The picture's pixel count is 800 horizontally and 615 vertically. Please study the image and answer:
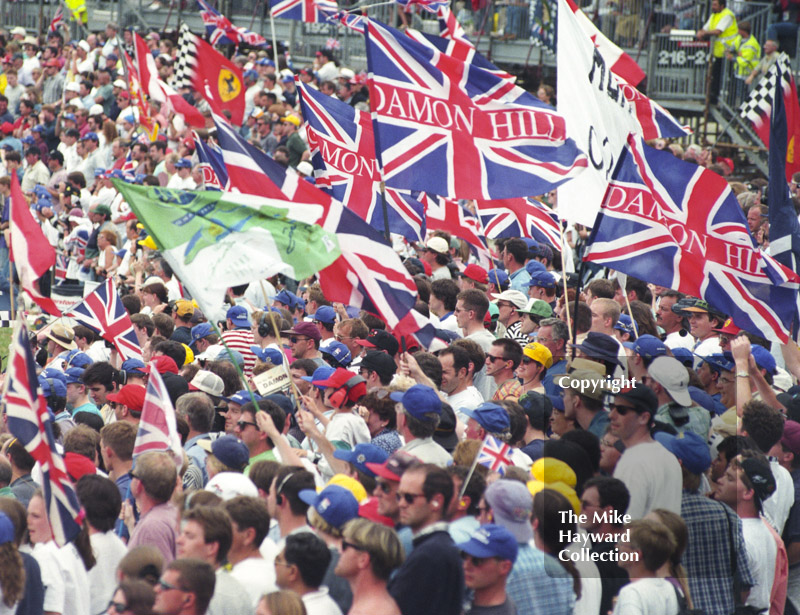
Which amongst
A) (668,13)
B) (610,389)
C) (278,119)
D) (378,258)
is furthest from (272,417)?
(668,13)

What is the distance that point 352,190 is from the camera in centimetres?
1115

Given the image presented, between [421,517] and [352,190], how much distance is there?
5936 millimetres

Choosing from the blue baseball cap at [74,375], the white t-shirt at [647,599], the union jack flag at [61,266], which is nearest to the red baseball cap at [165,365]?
the blue baseball cap at [74,375]

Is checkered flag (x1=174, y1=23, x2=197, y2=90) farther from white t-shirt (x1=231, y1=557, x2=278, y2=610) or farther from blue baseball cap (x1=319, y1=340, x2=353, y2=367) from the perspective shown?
white t-shirt (x1=231, y1=557, x2=278, y2=610)

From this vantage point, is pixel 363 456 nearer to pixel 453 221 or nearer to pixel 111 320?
pixel 111 320

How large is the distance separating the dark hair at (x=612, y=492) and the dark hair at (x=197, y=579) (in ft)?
6.40

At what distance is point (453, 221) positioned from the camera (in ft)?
40.5

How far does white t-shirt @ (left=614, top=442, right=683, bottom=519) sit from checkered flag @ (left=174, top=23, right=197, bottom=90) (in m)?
16.0

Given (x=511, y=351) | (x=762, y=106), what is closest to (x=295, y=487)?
(x=511, y=351)

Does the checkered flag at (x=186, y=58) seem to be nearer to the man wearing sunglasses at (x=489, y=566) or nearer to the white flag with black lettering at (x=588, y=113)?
the white flag with black lettering at (x=588, y=113)

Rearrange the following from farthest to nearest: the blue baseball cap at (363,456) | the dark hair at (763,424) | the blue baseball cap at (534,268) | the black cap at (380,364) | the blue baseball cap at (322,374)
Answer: the blue baseball cap at (534,268), the black cap at (380,364), the blue baseball cap at (322,374), the dark hair at (763,424), the blue baseball cap at (363,456)

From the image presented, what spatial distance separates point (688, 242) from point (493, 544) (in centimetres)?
435

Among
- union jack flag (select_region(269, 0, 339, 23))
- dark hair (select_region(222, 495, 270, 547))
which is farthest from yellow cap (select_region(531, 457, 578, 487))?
union jack flag (select_region(269, 0, 339, 23))

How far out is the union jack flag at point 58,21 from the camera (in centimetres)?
3095
